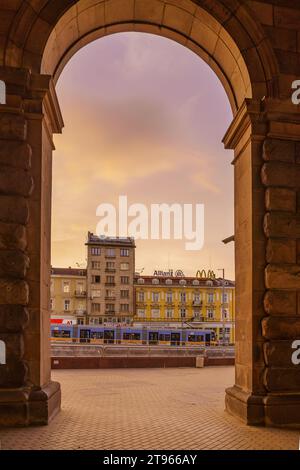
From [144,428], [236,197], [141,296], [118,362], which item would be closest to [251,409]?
[144,428]

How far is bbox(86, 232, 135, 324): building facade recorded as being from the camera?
85.2 meters

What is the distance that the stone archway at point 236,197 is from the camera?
9250mm

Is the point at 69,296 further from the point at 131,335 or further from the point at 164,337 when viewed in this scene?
the point at 164,337

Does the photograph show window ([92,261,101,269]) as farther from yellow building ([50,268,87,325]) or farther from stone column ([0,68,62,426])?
stone column ([0,68,62,426])

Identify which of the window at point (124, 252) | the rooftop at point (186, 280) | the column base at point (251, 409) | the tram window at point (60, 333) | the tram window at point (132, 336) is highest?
the window at point (124, 252)

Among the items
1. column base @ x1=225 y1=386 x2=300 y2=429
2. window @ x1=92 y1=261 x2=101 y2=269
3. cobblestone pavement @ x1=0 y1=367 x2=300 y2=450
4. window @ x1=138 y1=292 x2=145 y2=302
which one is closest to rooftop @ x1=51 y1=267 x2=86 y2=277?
window @ x1=92 y1=261 x2=101 y2=269

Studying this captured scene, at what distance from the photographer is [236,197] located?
11.6 metres

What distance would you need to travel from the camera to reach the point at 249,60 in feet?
34.8

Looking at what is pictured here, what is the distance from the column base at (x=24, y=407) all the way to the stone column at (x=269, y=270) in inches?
150

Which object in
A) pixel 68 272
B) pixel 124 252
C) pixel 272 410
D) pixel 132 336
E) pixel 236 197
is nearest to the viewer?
pixel 272 410

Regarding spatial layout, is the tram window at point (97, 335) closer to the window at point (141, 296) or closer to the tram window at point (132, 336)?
the tram window at point (132, 336)

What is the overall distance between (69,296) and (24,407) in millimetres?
77369

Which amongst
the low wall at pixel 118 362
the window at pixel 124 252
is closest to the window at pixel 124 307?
the window at pixel 124 252

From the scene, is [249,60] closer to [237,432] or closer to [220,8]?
[220,8]
